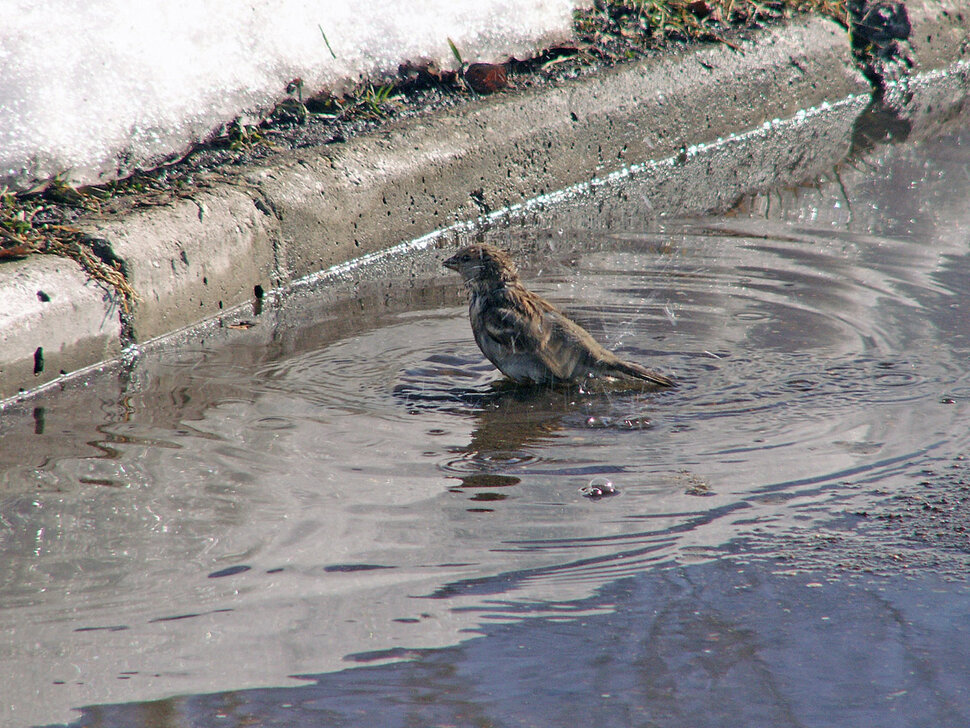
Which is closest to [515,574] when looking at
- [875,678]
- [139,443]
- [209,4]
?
[875,678]

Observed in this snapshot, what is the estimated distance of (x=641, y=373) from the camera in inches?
162

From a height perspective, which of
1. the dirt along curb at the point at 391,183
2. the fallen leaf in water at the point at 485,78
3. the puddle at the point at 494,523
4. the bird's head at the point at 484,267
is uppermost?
the fallen leaf in water at the point at 485,78

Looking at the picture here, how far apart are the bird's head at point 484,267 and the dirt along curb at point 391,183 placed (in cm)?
100

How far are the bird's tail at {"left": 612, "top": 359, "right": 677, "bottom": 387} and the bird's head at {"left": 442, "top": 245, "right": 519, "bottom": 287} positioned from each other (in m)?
0.63

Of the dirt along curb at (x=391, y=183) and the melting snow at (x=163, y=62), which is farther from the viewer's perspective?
the melting snow at (x=163, y=62)

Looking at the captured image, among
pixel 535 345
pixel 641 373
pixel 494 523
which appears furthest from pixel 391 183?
pixel 494 523

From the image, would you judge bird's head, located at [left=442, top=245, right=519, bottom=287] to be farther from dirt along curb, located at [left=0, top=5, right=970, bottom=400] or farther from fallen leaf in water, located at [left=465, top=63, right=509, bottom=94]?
fallen leaf in water, located at [left=465, top=63, right=509, bottom=94]

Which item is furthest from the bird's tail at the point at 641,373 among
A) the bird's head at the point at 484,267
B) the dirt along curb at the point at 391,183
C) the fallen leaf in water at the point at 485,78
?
the fallen leaf in water at the point at 485,78

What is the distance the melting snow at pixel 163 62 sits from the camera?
486 cm

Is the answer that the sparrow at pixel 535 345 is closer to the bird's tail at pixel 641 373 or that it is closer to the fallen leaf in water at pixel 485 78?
the bird's tail at pixel 641 373

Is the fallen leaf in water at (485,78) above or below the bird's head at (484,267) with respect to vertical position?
above

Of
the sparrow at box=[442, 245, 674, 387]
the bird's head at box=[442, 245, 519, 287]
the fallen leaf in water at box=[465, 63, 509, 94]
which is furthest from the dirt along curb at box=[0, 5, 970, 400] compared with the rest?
the sparrow at box=[442, 245, 674, 387]

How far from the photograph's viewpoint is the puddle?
2.37 m

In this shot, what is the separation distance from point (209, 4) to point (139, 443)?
3.05 meters
